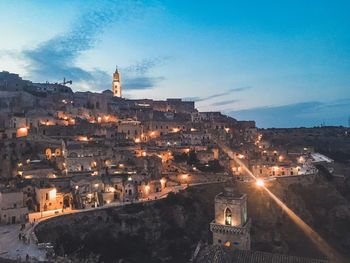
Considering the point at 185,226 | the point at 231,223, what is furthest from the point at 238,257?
the point at 185,226

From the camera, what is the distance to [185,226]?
49000mm

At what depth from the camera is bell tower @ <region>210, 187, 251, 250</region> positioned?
29.0 metres

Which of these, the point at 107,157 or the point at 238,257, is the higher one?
the point at 107,157

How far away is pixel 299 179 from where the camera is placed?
6184 cm

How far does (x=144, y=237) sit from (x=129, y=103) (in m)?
61.6

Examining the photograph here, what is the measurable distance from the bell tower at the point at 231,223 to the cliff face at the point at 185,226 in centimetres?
1462

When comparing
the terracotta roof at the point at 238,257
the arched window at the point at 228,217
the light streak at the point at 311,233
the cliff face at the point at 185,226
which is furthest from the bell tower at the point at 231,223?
the light streak at the point at 311,233

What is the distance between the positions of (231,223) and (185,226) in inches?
790

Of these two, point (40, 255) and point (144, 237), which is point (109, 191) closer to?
point (144, 237)

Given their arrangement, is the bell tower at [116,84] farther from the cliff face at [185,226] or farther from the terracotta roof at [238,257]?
the terracotta roof at [238,257]

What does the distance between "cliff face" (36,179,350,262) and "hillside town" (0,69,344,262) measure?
2.17 metres

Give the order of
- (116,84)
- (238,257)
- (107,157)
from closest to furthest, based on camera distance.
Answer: (238,257), (107,157), (116,84)

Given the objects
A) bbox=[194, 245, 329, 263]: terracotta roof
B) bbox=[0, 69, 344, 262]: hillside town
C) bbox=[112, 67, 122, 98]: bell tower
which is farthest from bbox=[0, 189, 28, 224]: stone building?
bbox=[112, 67, 122, 98]: bell tower

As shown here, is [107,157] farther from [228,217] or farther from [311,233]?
[311,233]
